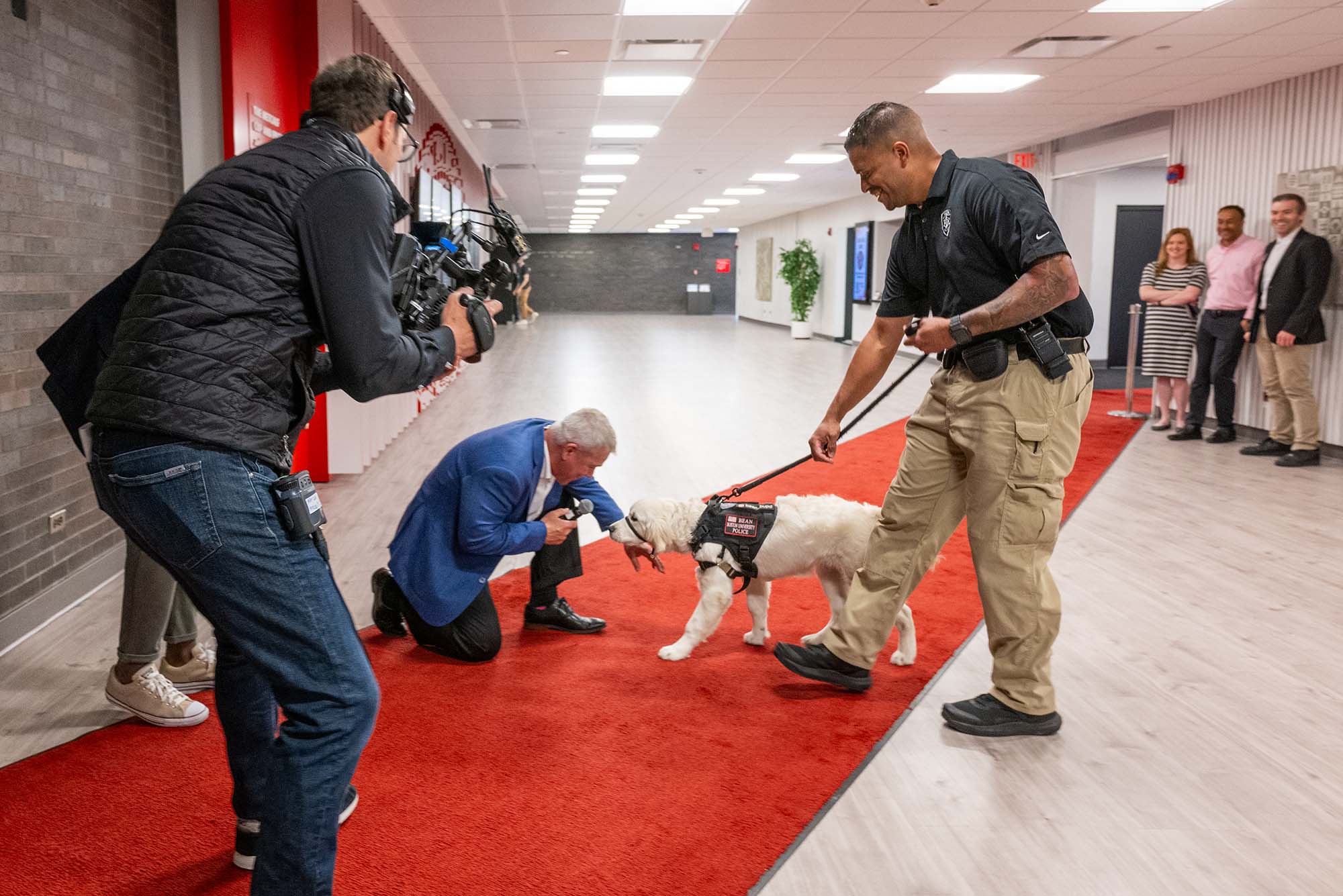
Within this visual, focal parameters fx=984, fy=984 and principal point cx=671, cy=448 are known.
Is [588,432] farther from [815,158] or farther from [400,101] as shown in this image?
[815,158]

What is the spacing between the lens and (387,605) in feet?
11.5

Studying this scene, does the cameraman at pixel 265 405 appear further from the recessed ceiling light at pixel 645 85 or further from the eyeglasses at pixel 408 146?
the recessed ceiling light at pixel 645 85

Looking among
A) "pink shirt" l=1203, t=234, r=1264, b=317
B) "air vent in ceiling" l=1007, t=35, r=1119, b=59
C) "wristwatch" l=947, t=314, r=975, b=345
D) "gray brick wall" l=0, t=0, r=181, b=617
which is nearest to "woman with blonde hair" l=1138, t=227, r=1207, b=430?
"pink shirt" l=1203, t=234, r=1264, b=317

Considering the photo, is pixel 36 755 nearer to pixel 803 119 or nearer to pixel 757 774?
pixel 757 774

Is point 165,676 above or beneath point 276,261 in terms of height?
beneath

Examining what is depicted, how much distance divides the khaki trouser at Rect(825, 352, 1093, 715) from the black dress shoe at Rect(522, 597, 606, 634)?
3.52ft

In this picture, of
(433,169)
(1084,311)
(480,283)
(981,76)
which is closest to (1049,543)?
(1084,311)

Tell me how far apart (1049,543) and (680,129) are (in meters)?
8.75

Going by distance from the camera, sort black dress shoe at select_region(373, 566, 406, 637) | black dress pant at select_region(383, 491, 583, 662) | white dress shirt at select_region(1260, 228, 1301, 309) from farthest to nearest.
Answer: white dress shirt at select_region(1260, 228, 1301, 309), black dress shoe at select_region(373, 566, 406, 637), black dress pant at select_region(383, 491, 583, 662)

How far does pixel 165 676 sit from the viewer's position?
9.89 ft

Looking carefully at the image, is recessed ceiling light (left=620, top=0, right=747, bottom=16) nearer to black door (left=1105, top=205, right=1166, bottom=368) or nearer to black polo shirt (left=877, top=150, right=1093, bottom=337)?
black polo shirt (left=877, top=150, right=1093, bottom=337)

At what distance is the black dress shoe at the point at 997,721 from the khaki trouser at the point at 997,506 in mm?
24

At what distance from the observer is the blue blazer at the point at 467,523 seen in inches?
126

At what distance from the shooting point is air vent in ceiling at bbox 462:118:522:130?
9.88m
